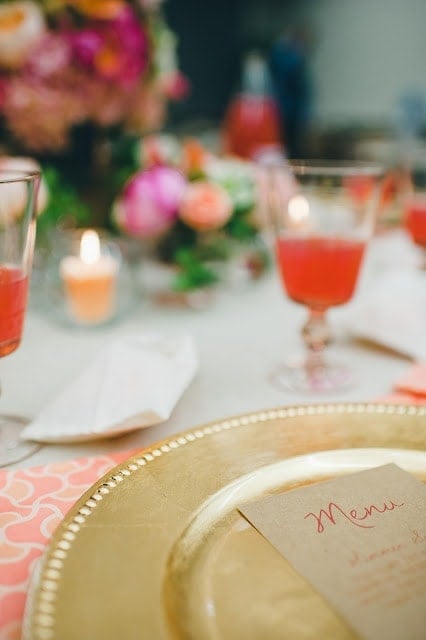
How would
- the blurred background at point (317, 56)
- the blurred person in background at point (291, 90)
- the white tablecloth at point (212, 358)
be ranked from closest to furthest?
1. the white tablecloth at point (212, 358)
2. the blurred person in background at point (291, 90)
3. the blurred background at point (317, 56)

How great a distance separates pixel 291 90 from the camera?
4391 mm

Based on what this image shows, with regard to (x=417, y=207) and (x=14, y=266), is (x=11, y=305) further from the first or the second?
(x=417, y=207)

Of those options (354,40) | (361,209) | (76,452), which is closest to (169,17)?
(354,40)

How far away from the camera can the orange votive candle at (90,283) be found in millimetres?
1160

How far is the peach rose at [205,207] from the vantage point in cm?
126

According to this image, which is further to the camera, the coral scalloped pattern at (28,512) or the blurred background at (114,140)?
the blurred background at (114,140)

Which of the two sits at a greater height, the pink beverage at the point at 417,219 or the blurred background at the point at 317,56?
the blurred background at the point at 317,56

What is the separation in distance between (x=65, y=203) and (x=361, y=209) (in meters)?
0.62

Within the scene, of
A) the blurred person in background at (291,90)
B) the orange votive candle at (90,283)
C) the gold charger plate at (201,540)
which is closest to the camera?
the gold charger plate at (201,540)

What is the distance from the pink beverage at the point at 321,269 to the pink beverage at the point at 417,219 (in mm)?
364

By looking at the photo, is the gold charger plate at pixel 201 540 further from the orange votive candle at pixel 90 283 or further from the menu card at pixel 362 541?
the orange votive candle at pixel 90 283

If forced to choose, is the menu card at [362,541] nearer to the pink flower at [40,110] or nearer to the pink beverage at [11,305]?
the pink beverage at [11,305]

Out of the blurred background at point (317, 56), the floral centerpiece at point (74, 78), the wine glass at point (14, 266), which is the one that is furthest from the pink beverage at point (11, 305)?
the blurred background at point (317, 56)

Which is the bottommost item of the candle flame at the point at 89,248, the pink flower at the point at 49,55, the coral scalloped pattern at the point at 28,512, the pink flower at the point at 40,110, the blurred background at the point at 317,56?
the coral scalloped pattern at the point at 28,512
